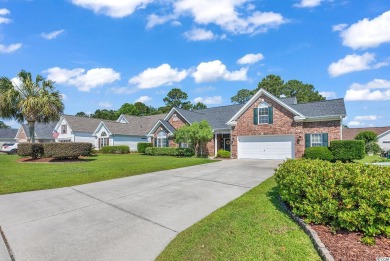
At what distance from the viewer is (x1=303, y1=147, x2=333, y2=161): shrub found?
17438 millimetres

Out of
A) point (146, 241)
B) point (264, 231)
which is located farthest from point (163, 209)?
point (264, 231)

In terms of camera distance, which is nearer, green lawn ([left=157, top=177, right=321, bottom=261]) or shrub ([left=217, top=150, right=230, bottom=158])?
green lawn ([left=157, top=177, right=321, bottom=261])

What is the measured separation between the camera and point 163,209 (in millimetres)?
6395

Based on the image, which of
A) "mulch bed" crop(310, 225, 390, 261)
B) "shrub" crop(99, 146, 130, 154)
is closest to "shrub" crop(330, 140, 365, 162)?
"mulch bed" crop(310, 225, 390, 261)

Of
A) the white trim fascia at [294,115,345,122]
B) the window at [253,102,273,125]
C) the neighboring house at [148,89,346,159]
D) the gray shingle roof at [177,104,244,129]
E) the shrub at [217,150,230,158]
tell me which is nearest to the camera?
the white trim fascia at [294,115,345,122]

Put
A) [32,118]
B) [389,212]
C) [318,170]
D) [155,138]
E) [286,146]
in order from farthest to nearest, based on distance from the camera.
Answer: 1. [155,138]
2. [32,118]
3. [286,146]
4. [318,170]
5. [389,212]

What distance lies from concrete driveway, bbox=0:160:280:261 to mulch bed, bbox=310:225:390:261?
275cm

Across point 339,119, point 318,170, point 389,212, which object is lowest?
point 389,212

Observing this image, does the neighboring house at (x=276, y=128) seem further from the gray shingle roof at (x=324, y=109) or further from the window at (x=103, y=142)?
the window at (x=103, y=142)

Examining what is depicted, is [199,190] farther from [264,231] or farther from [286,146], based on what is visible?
[286,146]

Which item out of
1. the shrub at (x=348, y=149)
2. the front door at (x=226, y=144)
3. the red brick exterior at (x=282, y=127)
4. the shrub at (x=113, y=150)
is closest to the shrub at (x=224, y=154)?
the red brick exterior at (x=282, y=127)

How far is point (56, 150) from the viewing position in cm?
1761

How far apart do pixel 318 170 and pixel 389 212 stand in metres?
1.48

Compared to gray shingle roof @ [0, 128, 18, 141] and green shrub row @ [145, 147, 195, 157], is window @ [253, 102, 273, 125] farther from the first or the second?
gray shingle roof @ [0, 128, 18, 141]
